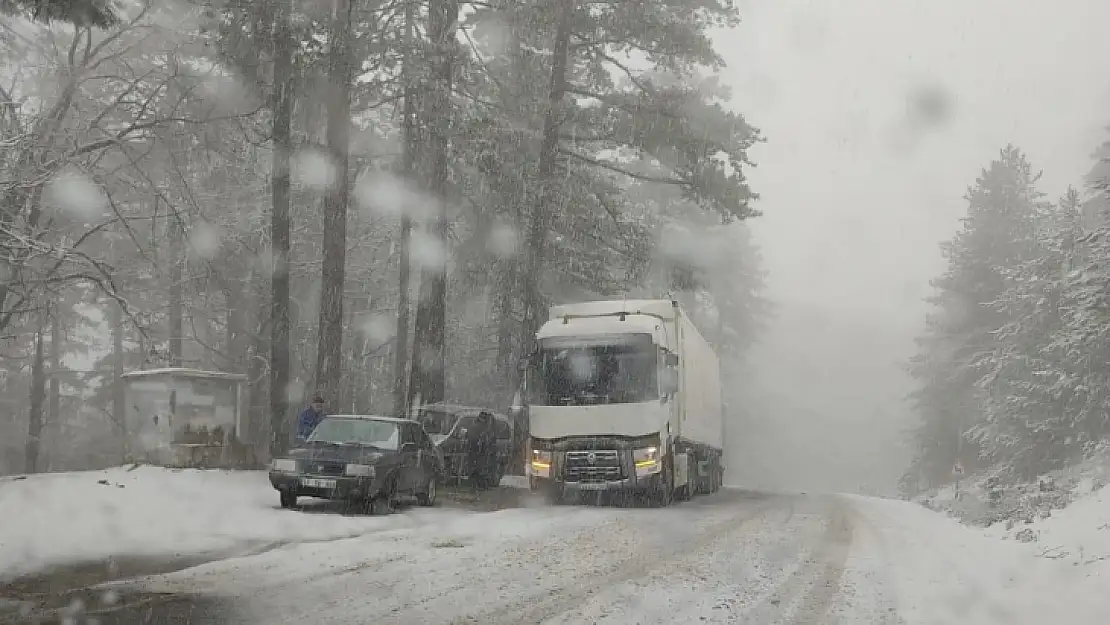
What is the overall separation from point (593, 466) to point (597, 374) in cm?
174

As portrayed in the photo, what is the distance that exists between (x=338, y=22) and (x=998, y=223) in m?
29.0

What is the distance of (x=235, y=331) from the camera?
34.5m

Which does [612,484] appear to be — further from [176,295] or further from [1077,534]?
[176,295]

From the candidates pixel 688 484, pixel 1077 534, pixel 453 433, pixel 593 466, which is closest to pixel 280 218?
pixel 453 433

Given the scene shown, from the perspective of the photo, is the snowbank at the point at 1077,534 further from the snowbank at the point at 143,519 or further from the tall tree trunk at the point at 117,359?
the tall tree trunk at the point at 117,359

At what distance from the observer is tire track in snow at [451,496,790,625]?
25.0ft

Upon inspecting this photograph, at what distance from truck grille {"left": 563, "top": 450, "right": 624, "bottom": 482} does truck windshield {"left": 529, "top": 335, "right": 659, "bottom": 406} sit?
0.98m

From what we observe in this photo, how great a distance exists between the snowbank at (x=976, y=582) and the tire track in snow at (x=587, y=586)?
6.46ft

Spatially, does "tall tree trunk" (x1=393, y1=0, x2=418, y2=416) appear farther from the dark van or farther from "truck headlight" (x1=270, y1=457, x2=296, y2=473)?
"truck headlight" (x1=270, y1=457, x2=296, y2=473)

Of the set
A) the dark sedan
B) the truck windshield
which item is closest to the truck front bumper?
the truck windshield

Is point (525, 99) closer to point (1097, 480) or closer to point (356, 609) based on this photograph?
point (1097, 480)

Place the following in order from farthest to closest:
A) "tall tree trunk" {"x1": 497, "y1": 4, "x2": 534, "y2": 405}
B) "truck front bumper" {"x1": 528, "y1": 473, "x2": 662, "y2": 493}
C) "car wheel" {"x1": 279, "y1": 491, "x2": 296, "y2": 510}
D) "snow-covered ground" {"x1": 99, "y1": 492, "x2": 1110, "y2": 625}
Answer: "tall tree trunk" {"x1": 497, "y1": 4, "x2": 534, "y2": 405} < "truck front bumper" {"x1": 528, "y1": 473, "x2": 662, "y2": 493} < "car wheel" {"x1": 279, "y1": 491, "x2": 296, "y2": 510} < "snow-covered ground" {"x1": 99, "y1": 492, "x2": 1110, "y2": 625}

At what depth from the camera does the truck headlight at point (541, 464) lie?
62.0 ft

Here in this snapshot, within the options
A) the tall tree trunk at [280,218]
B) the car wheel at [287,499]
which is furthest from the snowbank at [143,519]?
the tall tree trunk at [280,218]
